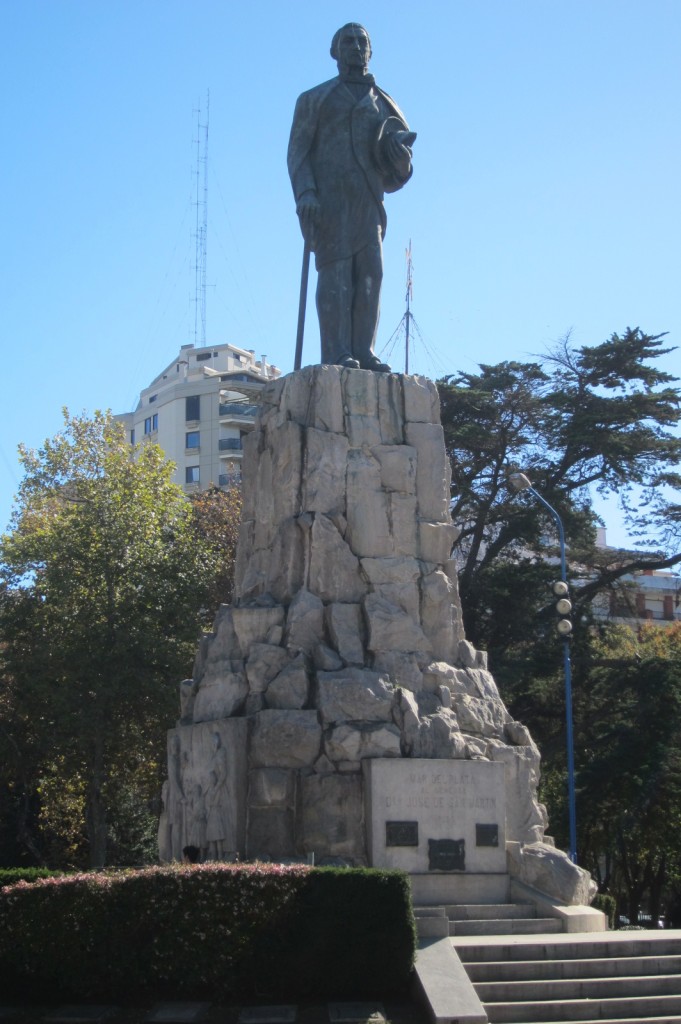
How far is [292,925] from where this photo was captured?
11039 mm

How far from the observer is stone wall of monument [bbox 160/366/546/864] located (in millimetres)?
13500

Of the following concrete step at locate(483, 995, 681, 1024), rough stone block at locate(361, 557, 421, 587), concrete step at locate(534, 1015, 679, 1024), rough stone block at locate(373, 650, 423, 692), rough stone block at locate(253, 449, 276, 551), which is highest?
rough stone block at locate(253, 449, 276, 551)

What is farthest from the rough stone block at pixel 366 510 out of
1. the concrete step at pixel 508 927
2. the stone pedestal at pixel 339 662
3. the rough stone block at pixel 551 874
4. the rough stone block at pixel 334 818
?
the concrete step at pixel 508 927

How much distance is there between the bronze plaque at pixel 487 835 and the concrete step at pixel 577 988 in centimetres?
225

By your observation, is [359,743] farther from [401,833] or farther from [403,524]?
[403,524]

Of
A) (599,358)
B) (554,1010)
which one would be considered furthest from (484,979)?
(599,358)

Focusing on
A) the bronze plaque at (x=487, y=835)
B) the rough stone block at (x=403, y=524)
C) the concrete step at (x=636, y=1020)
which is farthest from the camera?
the rough stone block at (x=403, y=524)

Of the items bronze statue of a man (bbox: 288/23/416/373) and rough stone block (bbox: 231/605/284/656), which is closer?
rough stone block (bbox: 231/605/284/656)

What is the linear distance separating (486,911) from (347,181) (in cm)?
871

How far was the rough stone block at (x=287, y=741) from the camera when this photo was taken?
1351 centimetres

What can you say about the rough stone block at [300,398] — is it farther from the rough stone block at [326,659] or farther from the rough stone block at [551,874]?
the rough stone block at [551,874]

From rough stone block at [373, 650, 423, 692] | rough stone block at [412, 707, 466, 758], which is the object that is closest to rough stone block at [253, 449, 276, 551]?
rough stone block at [373, 650, 423, 692]

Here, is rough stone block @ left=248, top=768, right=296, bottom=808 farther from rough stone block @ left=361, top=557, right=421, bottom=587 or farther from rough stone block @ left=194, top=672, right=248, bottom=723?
rough stone block @ left=361, top=557, right=421, bottom=587

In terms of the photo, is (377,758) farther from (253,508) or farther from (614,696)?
(614,696)
